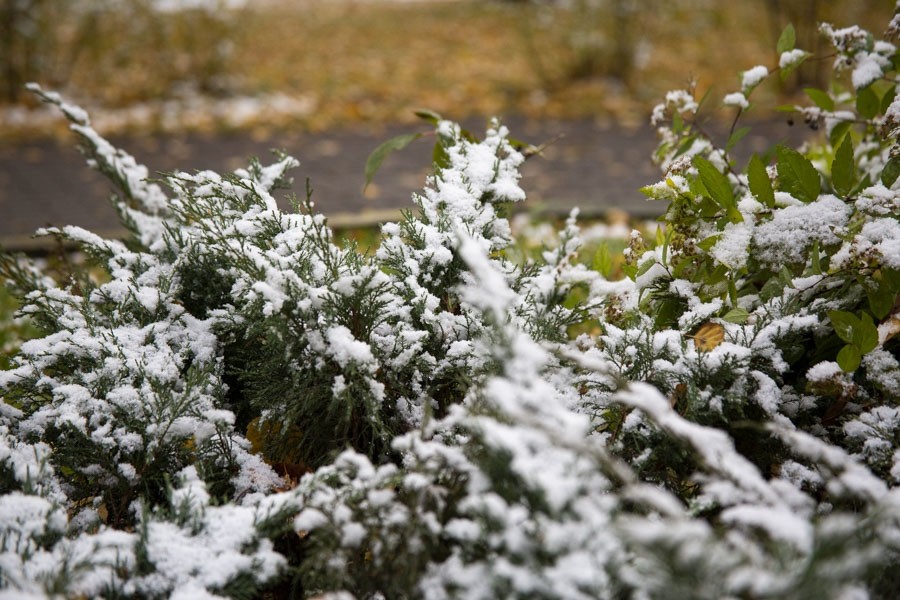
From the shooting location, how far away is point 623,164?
6.91m

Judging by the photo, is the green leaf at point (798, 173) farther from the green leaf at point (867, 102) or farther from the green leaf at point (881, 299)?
the green leaf at point (867, 102)

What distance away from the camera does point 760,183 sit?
1.58m

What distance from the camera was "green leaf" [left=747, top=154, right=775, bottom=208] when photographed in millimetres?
1577

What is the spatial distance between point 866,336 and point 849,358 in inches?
2.1

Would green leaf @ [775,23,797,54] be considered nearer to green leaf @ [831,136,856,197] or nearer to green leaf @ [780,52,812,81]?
green leaf @ [780,52,812,81]

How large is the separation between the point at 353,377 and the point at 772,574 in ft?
2.69

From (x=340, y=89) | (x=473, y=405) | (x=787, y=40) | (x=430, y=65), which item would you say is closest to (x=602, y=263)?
(x=787, y=40)

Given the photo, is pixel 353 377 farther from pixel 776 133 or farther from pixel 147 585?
pixel 776 133

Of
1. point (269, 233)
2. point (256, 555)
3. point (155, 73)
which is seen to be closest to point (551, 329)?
point (269, 233)

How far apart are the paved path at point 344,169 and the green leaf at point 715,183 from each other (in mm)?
3411

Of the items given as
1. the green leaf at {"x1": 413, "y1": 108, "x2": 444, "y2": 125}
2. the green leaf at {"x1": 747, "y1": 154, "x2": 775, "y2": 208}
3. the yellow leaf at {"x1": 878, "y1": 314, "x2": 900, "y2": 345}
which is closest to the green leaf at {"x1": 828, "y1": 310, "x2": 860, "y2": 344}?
the yellow leaf at {"x1": 878, "y1": 314, "x2": 900, "y2": 345}

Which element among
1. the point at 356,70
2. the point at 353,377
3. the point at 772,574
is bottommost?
the point at 772,574

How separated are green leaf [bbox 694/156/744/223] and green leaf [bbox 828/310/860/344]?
1.07ft

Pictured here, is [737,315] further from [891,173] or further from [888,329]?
[891,173]
